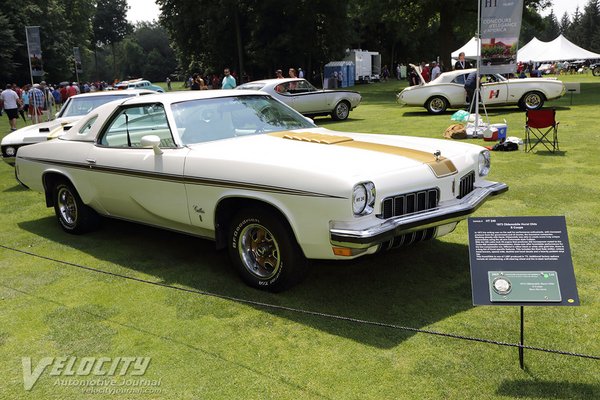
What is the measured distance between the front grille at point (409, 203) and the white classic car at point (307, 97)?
12639 mm

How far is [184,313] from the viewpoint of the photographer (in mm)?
4219

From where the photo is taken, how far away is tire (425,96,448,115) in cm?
1830

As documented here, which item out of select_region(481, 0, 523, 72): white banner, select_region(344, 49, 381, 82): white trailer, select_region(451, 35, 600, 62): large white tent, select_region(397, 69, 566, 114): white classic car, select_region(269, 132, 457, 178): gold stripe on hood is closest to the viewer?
select_region(269, 132, 457, 178): gold stripe on hood

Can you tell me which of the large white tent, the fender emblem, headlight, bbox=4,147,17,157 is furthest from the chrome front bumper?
the large white tent

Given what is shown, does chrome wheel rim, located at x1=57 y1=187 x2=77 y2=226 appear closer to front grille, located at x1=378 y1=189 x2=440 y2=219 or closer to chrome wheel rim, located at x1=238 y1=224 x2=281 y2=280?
chrome wheel rim, located at x1=238 y1=224 x2=281 y2=280

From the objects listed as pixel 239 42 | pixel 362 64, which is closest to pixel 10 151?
pixel 239 42

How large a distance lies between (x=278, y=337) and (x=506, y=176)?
5776 millimetres

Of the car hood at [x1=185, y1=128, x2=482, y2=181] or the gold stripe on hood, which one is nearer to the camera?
the car hood at [x1=185, y1=128, x2=482, y2=181]

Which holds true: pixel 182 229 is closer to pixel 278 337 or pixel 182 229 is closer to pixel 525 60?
pixel 278 337

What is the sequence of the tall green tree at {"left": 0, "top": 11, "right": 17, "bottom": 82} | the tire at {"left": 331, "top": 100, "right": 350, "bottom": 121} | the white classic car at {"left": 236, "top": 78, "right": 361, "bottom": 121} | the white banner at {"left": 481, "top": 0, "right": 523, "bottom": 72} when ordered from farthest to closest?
the tall green tree at {"left": 0, "top": 11, "right": 17, "bottom": 82} → the tire at {"left": 331, "top": 100, "right": 350, "bottom": 121} → the white classic car at {"left": 236, "top": 78, "right": 361, "bottom": 121} → the white banner at {"left": 481, "top": 0, "right": 523, "bottom": 72}

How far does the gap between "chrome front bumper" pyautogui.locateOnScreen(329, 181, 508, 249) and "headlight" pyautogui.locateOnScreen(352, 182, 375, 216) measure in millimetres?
131

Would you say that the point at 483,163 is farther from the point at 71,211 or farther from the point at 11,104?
the point at 11,104

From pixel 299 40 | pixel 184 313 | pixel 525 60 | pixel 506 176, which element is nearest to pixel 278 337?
pixel 184 313

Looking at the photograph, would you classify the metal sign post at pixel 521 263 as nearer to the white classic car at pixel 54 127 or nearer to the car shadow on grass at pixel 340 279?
the car shadow on grass at pixel 340 279
